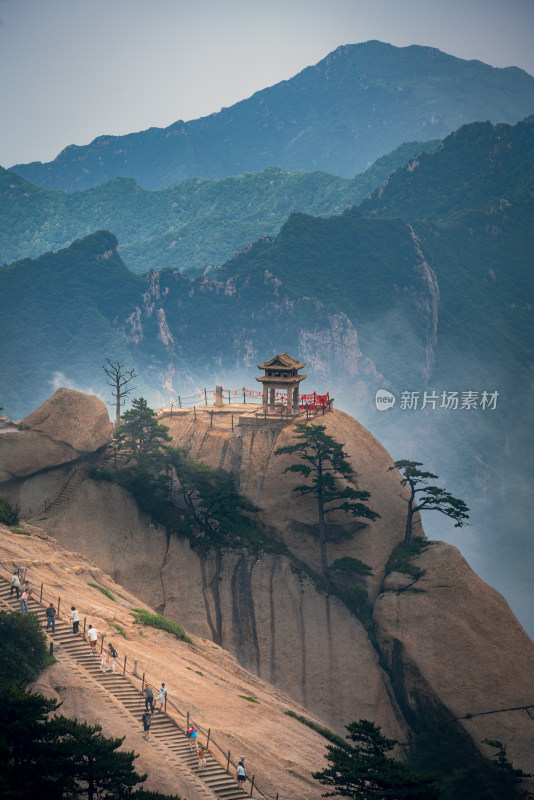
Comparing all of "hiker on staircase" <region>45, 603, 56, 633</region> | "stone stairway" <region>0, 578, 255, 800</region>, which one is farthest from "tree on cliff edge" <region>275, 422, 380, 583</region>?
"hiker on staircase" <region>45, 603, 56, 633</region>

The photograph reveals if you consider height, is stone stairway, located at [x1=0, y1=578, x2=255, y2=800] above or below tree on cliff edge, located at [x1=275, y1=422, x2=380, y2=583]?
below

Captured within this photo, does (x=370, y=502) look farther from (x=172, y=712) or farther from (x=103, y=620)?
(x=172, y=712)

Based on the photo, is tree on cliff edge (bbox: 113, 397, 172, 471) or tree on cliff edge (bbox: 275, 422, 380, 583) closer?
tree on cliff edge (bbox: 275, 422, 380, 583)

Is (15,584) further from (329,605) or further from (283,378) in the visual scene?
(283,378)

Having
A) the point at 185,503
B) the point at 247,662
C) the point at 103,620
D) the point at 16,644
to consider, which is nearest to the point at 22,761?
the point at 16,644

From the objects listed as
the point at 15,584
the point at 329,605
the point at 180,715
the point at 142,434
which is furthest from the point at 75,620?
the point at 142,434

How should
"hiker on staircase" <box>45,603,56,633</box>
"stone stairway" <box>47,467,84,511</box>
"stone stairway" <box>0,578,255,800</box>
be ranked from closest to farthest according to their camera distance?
"stone stairway" <box>0,578,255,800</box>, "hiker on staircase" <box>45,603,56,633</box>, "stone stairway" <box>47,467,84,511</box>

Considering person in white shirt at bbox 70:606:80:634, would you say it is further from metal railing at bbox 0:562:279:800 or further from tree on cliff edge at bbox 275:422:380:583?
tree on cliff edge at bbox 275:422:380:583
